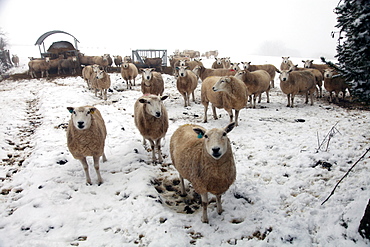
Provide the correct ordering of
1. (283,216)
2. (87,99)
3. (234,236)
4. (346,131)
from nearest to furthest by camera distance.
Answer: (234,236) < (283,216) < (346,131) < (87,99)

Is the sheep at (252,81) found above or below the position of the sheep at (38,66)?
below

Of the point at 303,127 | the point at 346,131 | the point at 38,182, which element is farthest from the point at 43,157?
the point at 346,131

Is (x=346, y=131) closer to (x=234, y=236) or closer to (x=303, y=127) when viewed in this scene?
(x=303, y=127)

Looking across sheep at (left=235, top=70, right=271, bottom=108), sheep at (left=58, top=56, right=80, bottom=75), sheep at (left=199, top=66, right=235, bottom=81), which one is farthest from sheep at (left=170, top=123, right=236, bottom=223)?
sheep at (left=58, top=56, right=80, bottom=75)

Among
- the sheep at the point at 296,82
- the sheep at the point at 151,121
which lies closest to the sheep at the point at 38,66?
the sheep at the point at 151,121

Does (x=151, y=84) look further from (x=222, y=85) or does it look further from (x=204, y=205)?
(x=204, y=205)

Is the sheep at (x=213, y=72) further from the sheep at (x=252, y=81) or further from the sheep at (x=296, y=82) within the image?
the sheep at (x=296, y=82)

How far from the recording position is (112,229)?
3.72 metres

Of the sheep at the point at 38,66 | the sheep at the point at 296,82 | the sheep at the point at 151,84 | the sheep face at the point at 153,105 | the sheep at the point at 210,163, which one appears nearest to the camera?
the sheep at the point at 210,163

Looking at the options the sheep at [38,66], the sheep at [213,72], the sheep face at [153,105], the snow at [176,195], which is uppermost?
the sheep at [38,66]

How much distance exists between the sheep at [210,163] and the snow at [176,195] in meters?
0.69

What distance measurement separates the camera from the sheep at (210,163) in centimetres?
356

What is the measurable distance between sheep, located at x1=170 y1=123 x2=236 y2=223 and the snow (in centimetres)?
69

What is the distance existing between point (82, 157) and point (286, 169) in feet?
16.1
